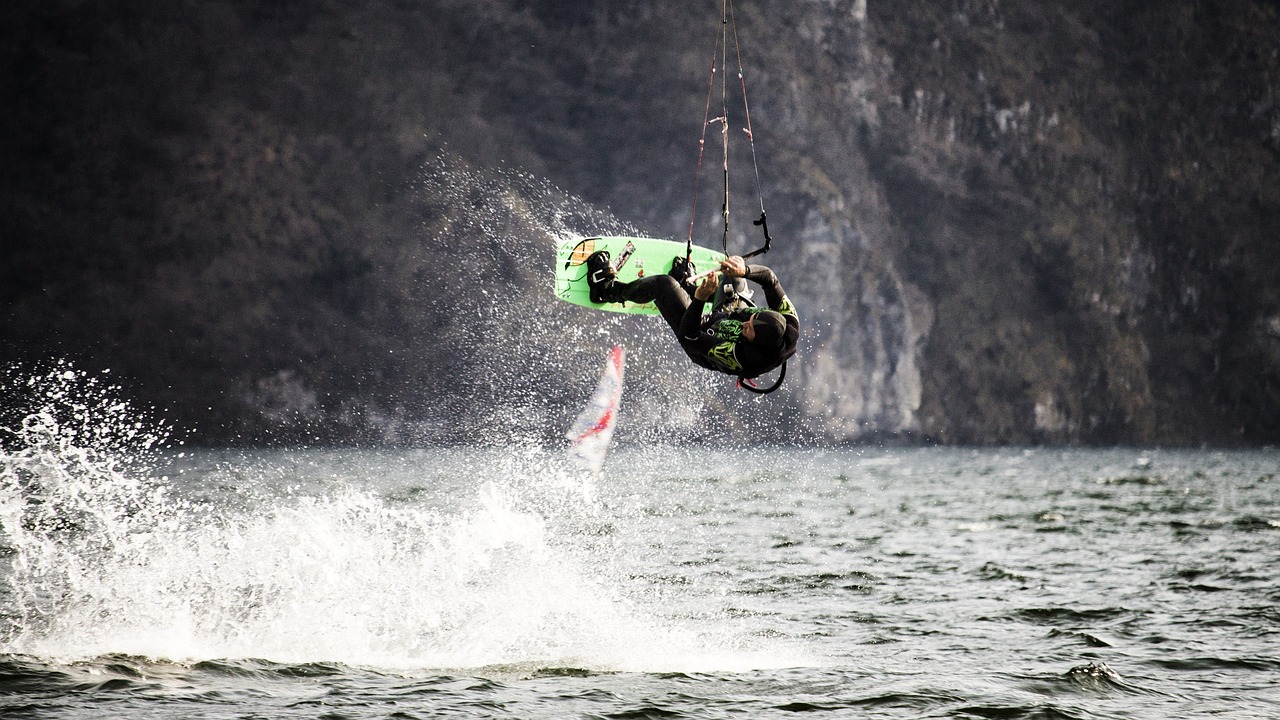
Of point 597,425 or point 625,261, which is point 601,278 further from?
point 597,425

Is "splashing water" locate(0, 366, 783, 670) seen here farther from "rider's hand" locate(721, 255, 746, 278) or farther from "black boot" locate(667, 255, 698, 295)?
"rider's hand" locate(721, 255, 746, 278)

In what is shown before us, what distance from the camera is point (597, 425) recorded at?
73062 millimetres

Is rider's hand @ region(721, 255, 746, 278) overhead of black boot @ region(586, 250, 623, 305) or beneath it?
beneath

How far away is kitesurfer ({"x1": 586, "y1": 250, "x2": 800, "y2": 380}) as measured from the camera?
13.0m

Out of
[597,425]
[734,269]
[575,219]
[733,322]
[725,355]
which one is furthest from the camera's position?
[575,219]

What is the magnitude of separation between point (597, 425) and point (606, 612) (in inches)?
2218

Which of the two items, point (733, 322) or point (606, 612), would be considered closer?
point (733, 322)

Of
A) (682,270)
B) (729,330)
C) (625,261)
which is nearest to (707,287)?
(729,330)

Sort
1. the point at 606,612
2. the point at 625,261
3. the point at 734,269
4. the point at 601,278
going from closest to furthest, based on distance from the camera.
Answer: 1. the point at 734,269
2. the point at 601,278
3. the point at 625,261
4. the point at 606,612

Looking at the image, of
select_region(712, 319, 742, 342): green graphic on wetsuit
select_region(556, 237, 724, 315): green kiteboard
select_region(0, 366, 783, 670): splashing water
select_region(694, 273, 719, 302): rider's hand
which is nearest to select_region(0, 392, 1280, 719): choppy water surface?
select_region(0, 366, 783, 670): splashing water

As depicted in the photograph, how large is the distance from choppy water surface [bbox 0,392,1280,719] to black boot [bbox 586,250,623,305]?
13.6ft

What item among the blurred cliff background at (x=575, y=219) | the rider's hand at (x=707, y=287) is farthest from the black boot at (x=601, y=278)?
the blurred cliff background at (x=575, y=219)

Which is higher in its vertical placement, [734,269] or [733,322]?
[734,269]

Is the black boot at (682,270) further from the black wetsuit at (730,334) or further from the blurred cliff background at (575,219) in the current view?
the blurred cliff background at (575,219)
